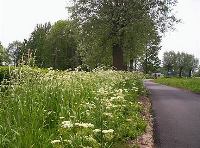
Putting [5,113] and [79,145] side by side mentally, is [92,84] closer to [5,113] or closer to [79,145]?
[5,113]

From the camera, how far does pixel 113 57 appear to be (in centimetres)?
4341

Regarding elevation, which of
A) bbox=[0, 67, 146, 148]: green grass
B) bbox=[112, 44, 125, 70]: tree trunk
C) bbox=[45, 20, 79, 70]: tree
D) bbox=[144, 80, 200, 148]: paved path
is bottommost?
bbox=[144, 80, 200, 148]: paved path

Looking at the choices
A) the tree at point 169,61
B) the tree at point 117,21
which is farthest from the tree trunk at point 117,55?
the tree at point 169,61

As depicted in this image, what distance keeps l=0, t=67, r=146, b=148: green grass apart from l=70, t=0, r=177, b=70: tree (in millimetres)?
26545

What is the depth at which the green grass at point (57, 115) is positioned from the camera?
6.81m

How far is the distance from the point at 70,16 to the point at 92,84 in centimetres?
2931

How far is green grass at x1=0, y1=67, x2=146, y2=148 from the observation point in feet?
22.4

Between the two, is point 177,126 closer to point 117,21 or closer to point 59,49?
point 117,21

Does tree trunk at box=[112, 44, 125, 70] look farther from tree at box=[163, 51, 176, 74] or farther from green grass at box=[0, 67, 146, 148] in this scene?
tree at box=[163, 51, 176, 74]

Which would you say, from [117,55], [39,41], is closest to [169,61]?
[39,41]

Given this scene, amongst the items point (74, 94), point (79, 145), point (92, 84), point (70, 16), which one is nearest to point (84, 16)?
point (70, 16)

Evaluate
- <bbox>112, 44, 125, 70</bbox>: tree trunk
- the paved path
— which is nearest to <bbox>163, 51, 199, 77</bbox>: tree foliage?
<bbox>112, 44, 125, 70</bbox>: tree trunk

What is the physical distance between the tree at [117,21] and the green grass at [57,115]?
87.1 feet

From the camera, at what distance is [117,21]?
3953 cm
